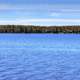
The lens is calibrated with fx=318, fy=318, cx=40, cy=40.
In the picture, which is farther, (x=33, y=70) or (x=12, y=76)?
(x=33, y=70)

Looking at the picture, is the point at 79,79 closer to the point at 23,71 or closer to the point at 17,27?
the point at 23,71

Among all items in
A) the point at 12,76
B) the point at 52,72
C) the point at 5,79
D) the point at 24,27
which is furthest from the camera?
the point at 24,27

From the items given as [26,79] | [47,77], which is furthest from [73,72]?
[26,79]

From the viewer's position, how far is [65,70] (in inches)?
845

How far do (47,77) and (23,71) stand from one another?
281 cm

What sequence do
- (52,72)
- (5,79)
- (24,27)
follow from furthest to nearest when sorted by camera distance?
(24,27), (52,72), (5,79)

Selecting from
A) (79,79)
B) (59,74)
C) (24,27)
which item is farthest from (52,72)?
(24,27)

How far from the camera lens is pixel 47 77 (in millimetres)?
18609

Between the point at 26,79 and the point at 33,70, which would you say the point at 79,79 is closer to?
the point at 26,79

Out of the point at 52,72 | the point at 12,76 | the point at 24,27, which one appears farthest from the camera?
the point at 24,27

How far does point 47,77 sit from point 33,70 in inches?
118

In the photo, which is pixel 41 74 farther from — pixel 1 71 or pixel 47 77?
pixel 1 71

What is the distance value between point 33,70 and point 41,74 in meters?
1.77

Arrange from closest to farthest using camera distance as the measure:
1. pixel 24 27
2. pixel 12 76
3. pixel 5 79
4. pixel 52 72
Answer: pixel 5 79 < pixel 12 76 < pixel 52 72 < pixel 24 27
